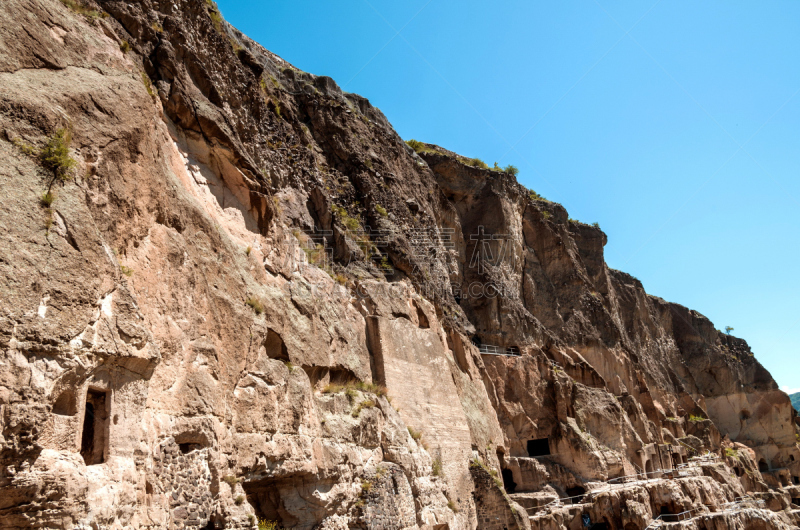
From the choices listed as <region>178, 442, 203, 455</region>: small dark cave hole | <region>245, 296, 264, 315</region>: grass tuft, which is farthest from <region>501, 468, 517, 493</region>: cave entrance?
<region>178, 442, 203, 455</region>: small dark cave hole

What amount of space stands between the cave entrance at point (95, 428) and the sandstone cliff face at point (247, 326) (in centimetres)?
3

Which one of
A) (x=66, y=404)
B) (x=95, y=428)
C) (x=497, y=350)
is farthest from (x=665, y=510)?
(x=66, y=404)

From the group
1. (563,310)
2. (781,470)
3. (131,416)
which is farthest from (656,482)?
(781,470)

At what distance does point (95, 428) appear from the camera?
736 centimetres

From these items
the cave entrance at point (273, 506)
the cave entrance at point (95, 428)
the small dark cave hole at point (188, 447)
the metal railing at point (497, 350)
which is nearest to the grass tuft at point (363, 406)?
the cave entrance at point (273, 506)

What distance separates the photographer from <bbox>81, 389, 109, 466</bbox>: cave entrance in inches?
285

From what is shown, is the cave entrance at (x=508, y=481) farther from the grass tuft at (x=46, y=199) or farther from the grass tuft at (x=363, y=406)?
the grass tuft at (x=46, y=199)

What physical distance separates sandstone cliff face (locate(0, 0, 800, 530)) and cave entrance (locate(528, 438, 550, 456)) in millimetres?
114

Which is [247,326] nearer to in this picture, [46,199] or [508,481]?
[46,199]

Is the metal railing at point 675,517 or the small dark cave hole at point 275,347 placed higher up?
the small dark cave hole at point 275,347

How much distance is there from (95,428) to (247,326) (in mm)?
3919

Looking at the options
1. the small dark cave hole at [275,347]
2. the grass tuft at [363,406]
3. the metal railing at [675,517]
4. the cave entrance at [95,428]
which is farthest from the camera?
the metal railing at [675,517]

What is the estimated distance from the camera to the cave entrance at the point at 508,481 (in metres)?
23.9

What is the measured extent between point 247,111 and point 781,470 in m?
51.9
